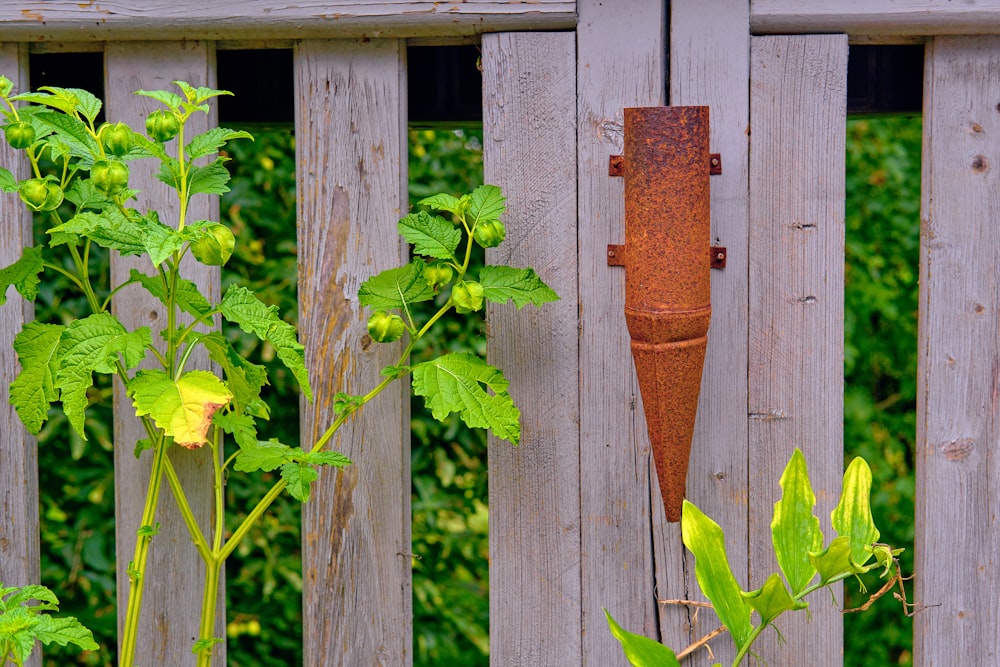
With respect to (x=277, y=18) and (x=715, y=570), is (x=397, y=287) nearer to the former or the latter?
(x=277, y=18)

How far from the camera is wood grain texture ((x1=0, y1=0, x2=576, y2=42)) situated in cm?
172

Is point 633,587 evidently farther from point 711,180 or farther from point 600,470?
point 711,180

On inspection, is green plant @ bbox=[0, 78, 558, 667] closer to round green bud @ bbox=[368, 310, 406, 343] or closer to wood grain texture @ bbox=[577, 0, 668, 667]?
round green bud @ bbox=[368, 310, 406, 343]

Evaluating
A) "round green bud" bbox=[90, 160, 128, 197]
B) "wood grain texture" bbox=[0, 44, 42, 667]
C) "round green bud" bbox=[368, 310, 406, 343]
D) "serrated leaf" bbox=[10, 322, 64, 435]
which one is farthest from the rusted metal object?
"wood grain texture" bbox=[0, 44, 42, 667]

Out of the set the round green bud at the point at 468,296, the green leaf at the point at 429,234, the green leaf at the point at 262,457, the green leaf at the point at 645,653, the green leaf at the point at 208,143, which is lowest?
the green leaf at the point at 645,653

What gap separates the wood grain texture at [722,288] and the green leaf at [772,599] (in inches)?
9.4

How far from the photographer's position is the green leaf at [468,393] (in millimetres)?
1607

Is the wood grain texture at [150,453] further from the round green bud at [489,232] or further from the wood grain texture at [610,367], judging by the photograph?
the wood grain texture at [610,367]

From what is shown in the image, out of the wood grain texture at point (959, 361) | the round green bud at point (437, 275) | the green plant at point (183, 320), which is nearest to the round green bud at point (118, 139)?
the green plant at point (183, 320)

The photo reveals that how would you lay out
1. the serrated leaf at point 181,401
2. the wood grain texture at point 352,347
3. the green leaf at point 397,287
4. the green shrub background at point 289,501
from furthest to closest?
1. the green shrub background at point 289,501
2. the wood grain texture at point 352,347
3. the green leaf at point 397,287
4. the serrated leaf at point 181,401

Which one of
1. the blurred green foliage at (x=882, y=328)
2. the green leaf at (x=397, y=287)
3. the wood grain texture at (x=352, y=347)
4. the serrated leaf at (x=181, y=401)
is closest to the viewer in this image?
the serrated leaf at (x=181, y=401)

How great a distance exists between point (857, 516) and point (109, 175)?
1.09m

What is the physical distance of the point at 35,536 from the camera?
1837 millimetres

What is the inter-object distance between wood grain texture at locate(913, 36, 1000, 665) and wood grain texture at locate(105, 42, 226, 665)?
1120 mm
